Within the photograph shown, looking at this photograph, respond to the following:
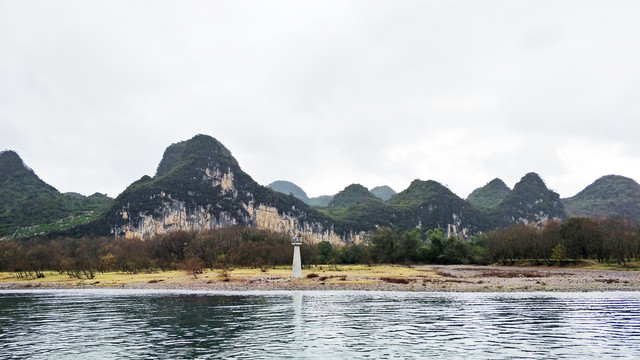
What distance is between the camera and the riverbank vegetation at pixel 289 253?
3538 inches

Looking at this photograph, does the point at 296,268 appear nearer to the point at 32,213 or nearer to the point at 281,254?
the point at 281,254

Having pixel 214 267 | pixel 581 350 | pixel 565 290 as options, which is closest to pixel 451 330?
pixel 581 350

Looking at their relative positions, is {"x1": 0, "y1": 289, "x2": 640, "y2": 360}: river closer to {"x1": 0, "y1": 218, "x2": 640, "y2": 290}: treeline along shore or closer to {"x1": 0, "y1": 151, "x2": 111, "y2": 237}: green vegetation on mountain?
{"x1": 0, "y1": 218, "x2": 640, "y2": 290}: treeline along shore

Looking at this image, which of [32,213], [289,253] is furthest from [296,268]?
[32,213]

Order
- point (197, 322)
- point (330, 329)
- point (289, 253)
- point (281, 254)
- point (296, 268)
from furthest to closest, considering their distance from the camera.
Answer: point (289, 253) → point (281, 254) → point (296, 268) → point (197, 322) → point (330, 329)

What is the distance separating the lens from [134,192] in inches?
7520

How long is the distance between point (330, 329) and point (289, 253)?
83.2m

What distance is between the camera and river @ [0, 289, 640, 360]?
1847 cm

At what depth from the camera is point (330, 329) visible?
24.2m

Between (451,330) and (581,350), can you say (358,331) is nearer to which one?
(451,330)

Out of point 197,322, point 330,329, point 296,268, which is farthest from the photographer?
point 296,268

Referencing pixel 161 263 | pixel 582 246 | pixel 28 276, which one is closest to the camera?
pixel 28 276

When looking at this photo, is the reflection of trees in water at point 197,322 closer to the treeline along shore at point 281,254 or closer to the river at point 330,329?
the river at point 330,329

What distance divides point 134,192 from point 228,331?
183469 millimetres
